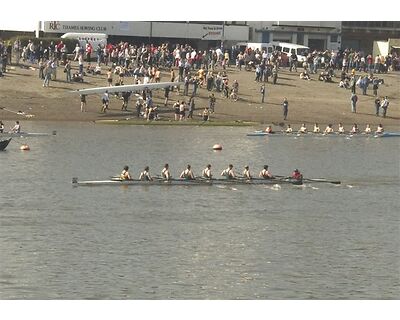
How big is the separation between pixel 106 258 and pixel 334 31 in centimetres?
3691

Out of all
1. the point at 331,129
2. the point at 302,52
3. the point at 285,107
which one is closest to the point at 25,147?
the point at 285,107

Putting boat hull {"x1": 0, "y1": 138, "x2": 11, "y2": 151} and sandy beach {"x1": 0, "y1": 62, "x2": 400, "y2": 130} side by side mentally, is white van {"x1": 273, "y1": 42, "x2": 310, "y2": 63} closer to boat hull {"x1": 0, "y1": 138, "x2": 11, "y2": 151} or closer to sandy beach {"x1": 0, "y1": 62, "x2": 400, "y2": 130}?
sandy beach {"x1": 0, "y1": 62, "x2": 400, "y2": 130}

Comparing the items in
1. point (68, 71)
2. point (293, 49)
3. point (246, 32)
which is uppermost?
point (246, 32)

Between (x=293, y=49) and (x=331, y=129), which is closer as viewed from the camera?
(x=331, y=129)

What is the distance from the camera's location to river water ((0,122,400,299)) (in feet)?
83.6

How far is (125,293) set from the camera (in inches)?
960

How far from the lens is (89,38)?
55.2 metres

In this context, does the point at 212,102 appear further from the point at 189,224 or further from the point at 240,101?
the point at 189,224

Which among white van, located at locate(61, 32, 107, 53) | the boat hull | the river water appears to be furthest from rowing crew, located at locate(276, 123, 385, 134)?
the boat hull

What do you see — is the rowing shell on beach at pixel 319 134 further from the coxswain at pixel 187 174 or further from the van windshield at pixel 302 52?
the coxswain at pixel 187 174

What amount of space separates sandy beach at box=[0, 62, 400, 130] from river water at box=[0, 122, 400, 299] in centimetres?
134

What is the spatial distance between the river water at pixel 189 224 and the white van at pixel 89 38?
27.2 ft

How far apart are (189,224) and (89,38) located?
25.2 metres

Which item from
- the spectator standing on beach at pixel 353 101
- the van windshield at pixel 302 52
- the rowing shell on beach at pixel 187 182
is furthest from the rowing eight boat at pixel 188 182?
the van windshield at pixel 302 52
